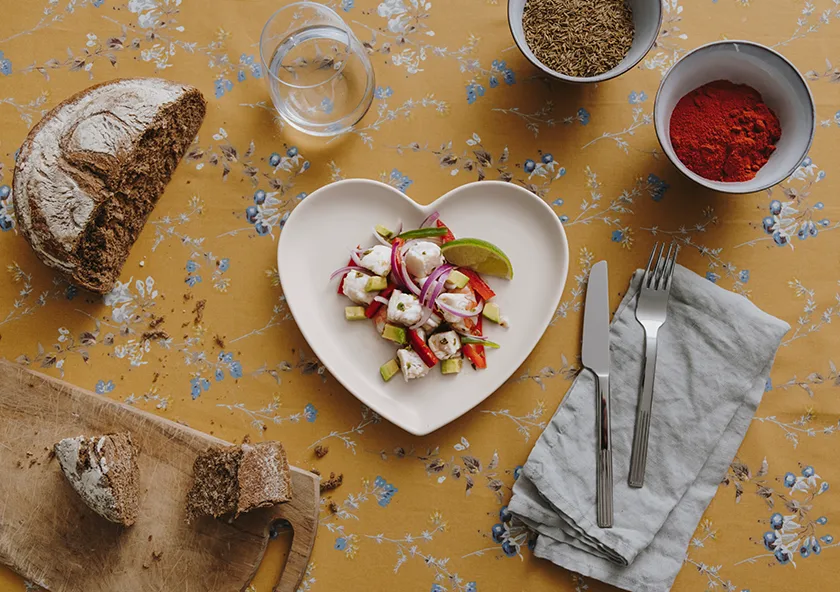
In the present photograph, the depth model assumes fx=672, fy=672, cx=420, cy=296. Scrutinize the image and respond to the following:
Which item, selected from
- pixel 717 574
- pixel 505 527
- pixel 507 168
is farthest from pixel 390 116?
pixel 717 574

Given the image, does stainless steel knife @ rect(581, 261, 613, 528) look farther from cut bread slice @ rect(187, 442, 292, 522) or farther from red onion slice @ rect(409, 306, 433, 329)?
cut bread slice @ rect(187, 442, 292, 522)

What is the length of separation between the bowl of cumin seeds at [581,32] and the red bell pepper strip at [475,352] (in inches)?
39.4

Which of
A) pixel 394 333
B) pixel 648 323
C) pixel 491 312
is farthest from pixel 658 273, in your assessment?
pixel 394 333

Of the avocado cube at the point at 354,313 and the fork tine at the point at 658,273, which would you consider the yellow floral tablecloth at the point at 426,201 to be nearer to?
the fork tine at the point at 658,273

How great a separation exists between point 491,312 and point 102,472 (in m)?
1.50

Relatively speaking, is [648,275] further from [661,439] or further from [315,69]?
[315,69]

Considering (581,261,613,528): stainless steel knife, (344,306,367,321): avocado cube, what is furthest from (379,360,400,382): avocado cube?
(581,261,613,528): stainless steel knife

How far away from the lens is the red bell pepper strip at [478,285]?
2533 millimetres

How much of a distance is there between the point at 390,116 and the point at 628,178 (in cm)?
98

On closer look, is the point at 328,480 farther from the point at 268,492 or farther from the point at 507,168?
the point at 507,168

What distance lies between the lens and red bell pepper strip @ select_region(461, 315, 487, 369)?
2.52 meters

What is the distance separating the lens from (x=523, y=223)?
8.52ft

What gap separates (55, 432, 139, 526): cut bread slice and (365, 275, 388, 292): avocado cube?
1.05 m

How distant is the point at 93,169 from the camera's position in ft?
7.83
